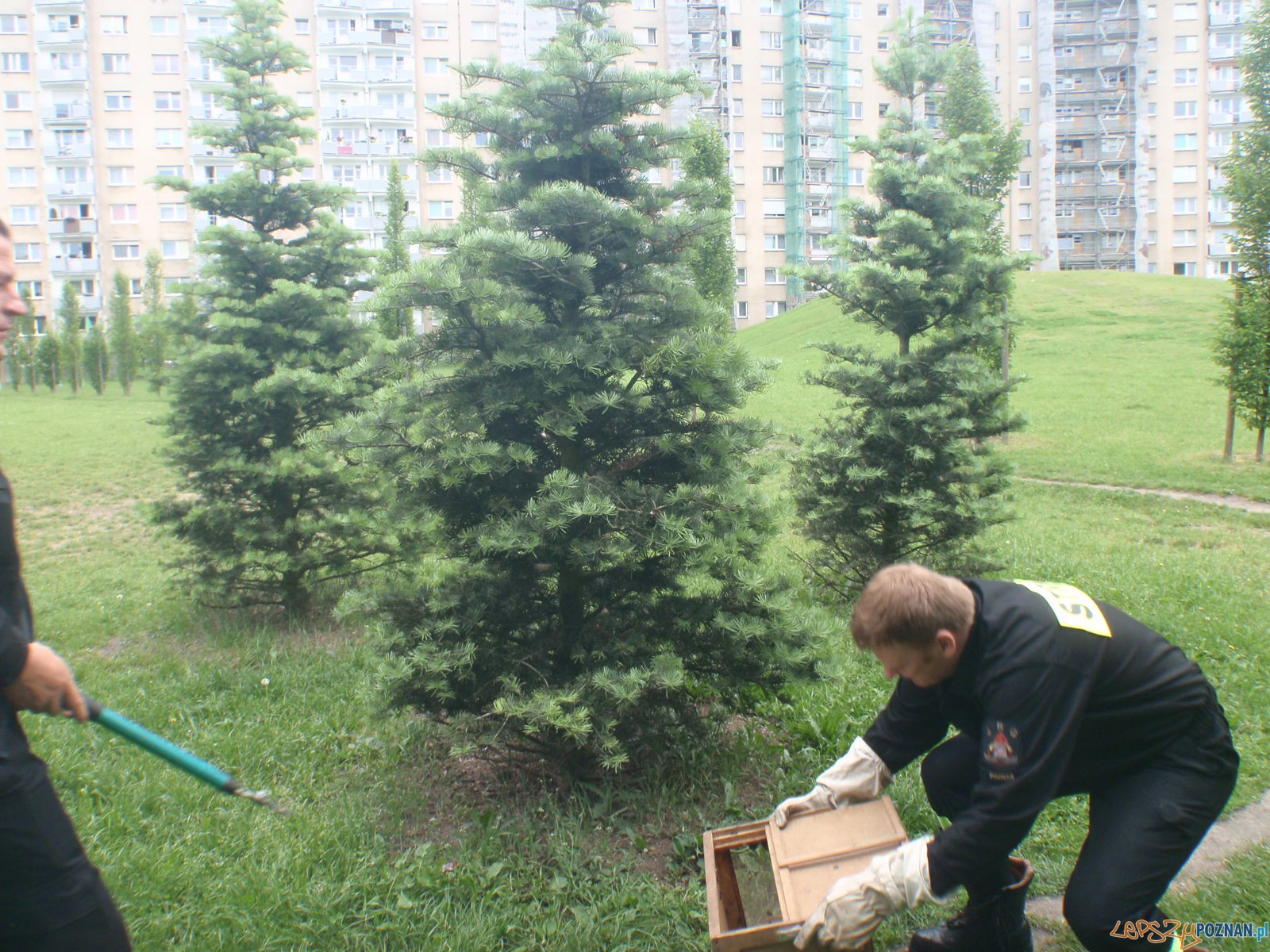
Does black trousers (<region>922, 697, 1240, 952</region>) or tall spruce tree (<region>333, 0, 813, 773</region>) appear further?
tall spruce tree (<region>333, 0, 813, 773</region>)

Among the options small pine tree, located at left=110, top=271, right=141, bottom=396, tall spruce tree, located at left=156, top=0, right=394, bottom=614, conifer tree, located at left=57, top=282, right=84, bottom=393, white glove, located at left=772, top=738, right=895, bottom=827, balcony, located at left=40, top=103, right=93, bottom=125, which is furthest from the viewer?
balcony, located at left=40, top=103, right=93, bottom=125

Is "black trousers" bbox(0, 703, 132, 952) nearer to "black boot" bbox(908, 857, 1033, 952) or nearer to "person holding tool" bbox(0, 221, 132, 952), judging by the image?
"person holding tool" bbox(0, 221, 132, 952)

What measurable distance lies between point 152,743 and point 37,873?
386mm

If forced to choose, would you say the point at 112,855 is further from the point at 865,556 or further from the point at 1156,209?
the point at 1156,209

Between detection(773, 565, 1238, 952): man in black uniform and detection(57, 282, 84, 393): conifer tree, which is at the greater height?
detection(57, 282, 84, 393): conifer tree

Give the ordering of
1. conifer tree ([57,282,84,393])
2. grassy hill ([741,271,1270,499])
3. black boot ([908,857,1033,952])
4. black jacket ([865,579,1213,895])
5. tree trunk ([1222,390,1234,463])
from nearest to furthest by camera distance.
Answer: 1. black jacket ([865,579,1213,895])
2. black boot ([908,857,1033,952])
3. tree trunk ([1222,390,1234,463])
4. grassy hill ([741,271,1270,499])
5. conifer tree ([57,282,84,393])

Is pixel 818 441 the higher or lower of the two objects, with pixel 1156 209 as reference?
lower

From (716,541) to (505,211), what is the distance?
1948 mm

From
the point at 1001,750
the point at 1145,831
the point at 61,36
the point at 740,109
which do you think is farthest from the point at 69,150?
the point at 1145,831

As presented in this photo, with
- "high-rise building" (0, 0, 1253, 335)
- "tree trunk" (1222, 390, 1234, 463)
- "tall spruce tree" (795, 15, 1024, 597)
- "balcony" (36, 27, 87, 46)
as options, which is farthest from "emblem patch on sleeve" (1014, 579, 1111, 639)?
"balcony" (36, 27, 87, 46)

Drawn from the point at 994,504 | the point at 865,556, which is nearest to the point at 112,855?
the point at 865,556

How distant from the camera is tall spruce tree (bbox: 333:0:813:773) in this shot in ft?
13.1

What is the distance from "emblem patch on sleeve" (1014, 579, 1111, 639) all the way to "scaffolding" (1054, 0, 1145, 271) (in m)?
62.0

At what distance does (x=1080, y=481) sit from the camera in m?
14.3
